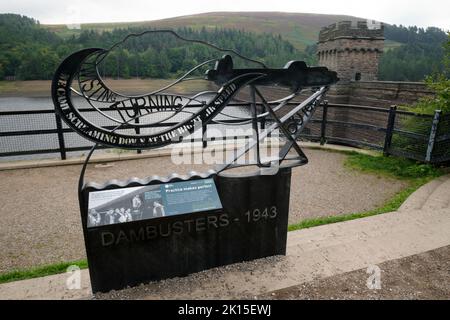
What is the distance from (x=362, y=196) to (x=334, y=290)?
129 inches

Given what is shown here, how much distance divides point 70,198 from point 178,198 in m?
3.39

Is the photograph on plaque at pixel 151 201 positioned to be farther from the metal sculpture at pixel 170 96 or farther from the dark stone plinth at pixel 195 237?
the metal sculpture at pixel 170 96

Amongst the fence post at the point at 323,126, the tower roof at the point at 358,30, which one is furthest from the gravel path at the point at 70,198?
the tower roof at the point at 358,30

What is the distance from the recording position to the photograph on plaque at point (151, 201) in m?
2.95

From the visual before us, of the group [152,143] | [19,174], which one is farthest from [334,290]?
[19,174]

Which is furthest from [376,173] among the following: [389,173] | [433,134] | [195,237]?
[195,237]

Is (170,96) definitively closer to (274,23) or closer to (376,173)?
(376,173)

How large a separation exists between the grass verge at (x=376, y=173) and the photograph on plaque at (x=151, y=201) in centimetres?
107

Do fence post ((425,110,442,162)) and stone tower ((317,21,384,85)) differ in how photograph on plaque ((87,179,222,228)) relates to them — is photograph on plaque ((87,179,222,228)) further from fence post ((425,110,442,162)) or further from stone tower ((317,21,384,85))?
stone tower ((317,21,384,85))

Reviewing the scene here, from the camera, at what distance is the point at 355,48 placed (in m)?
29.7

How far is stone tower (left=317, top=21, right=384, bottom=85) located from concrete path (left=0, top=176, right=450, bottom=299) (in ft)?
88.0

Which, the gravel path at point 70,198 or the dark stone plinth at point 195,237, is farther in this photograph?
the gravel path at point 70,198

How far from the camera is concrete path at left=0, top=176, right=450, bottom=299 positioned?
3.14 meters
